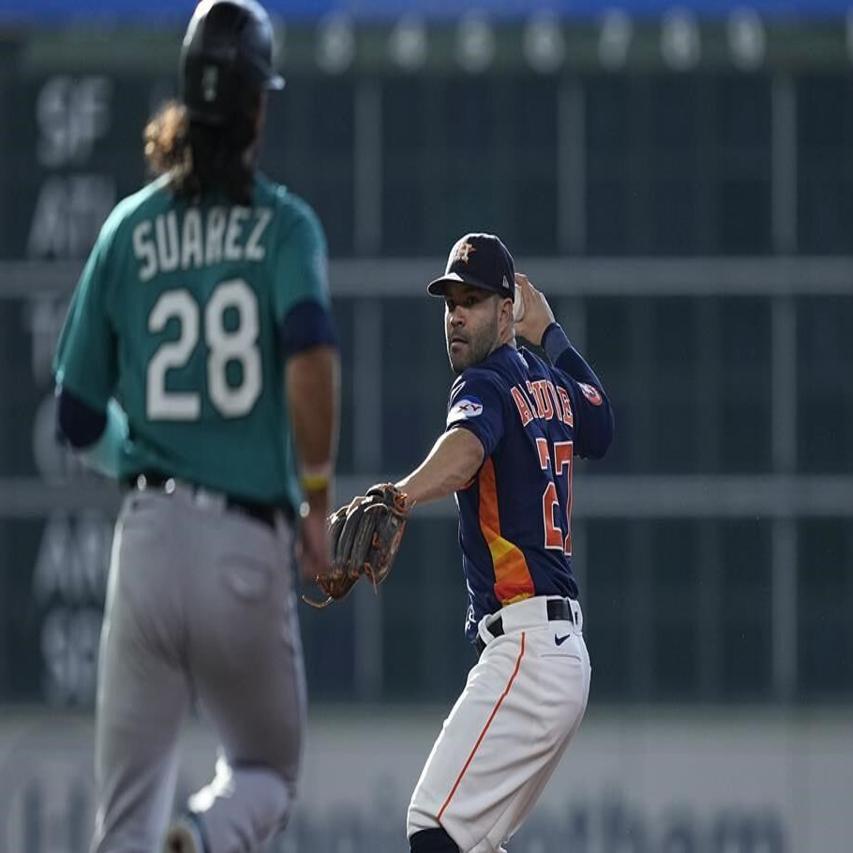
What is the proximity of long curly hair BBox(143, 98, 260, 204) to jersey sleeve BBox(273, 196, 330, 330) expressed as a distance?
0.11 metres

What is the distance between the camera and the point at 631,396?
1477 centimetres

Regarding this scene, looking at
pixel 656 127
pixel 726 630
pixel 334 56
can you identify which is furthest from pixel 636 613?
pixel 334 56

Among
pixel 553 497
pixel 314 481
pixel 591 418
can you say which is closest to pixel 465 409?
pixel 553 497

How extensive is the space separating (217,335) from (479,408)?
1405mm

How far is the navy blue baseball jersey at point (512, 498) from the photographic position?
544cm

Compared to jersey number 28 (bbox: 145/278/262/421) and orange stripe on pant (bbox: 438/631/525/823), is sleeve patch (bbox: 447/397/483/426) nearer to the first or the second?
orange stripe on pant (bbox: 438/631/525/823)

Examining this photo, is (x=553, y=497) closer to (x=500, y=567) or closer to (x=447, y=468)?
(x=500, y=567)

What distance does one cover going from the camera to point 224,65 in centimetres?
416

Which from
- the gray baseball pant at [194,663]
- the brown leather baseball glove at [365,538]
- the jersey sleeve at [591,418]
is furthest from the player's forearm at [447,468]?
the gray baseball pant at [194,663]

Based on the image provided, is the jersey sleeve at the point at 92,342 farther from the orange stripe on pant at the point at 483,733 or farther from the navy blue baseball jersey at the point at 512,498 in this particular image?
the orange stripe on pant at the point at 483,733

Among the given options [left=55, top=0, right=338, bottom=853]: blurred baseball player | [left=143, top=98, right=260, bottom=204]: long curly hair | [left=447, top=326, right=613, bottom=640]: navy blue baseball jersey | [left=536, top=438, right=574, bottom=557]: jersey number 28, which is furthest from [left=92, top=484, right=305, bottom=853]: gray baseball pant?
[left=536, top=438, right=574, bottom=557]: jersey number 28

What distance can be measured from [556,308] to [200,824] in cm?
1113

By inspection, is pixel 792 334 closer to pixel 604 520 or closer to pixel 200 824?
pixel 604 520

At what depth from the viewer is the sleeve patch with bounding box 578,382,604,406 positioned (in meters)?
5.95
